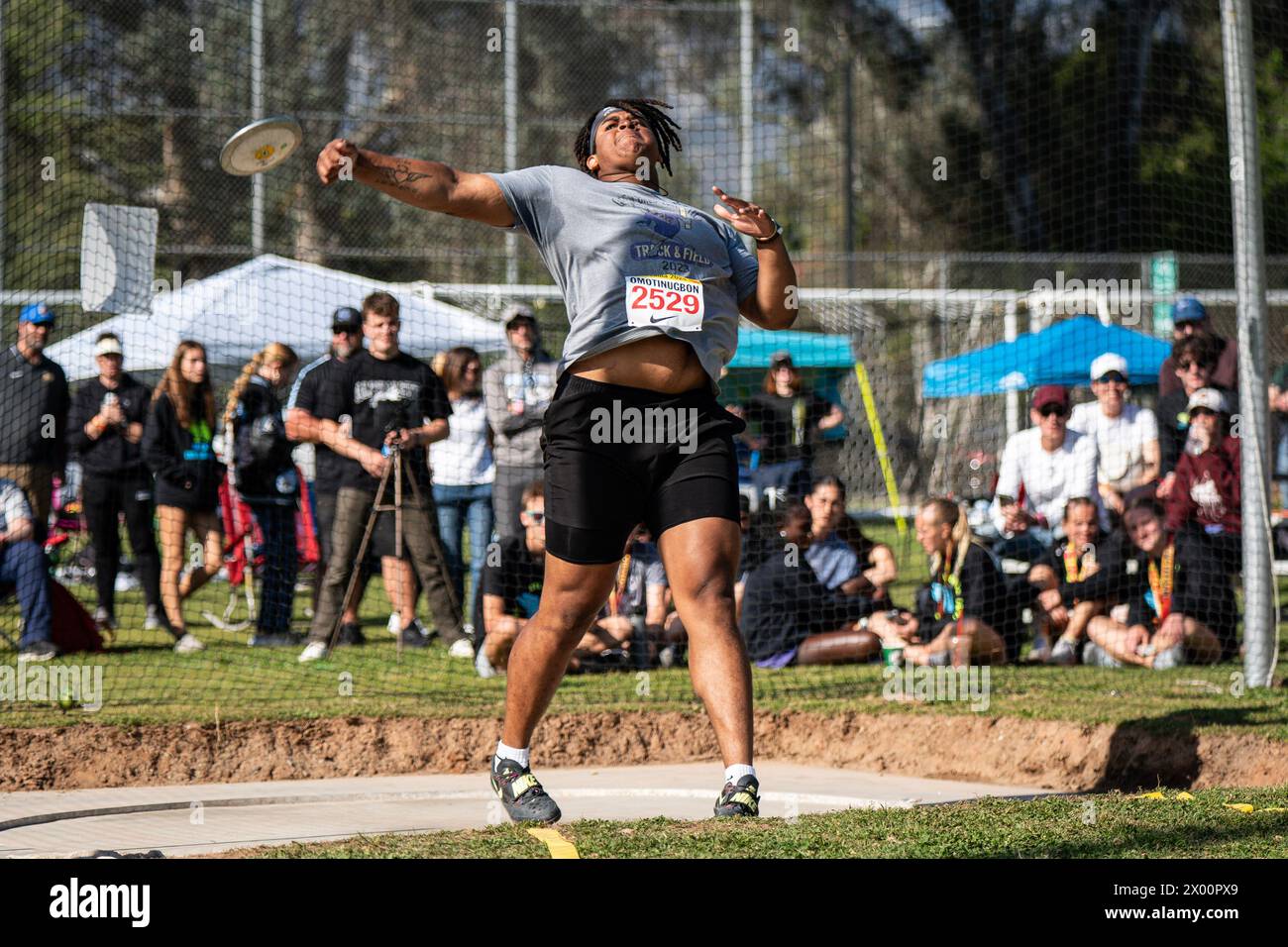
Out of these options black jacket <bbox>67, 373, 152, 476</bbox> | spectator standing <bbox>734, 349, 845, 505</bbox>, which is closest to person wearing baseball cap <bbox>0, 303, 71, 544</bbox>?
black jacket <bbox>67, 373, 152, 476</bbox>

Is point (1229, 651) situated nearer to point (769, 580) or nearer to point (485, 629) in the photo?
point (769, 580)

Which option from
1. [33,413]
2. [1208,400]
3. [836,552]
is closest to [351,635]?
[33,413]

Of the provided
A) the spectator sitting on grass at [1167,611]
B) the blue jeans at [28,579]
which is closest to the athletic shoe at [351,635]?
the blue jeans at [28,579]

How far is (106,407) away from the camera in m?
10.6

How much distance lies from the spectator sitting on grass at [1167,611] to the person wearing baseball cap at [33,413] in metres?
6.96

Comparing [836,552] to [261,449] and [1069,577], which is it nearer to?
[1069,577]

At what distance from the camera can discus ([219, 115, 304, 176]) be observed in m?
4.98

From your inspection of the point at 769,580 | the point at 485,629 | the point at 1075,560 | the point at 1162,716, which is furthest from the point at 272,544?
the point at 1162,716

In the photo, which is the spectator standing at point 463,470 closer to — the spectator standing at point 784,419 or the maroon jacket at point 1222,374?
the spectator standing at point 784,419

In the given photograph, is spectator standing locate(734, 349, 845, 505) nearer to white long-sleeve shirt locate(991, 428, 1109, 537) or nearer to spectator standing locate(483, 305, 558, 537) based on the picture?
white long-sleeve shirt locate(991, 428, 1109, 537)

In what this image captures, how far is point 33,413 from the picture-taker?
10.2 m

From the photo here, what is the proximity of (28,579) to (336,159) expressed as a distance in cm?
616

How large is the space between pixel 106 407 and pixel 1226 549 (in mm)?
7534
